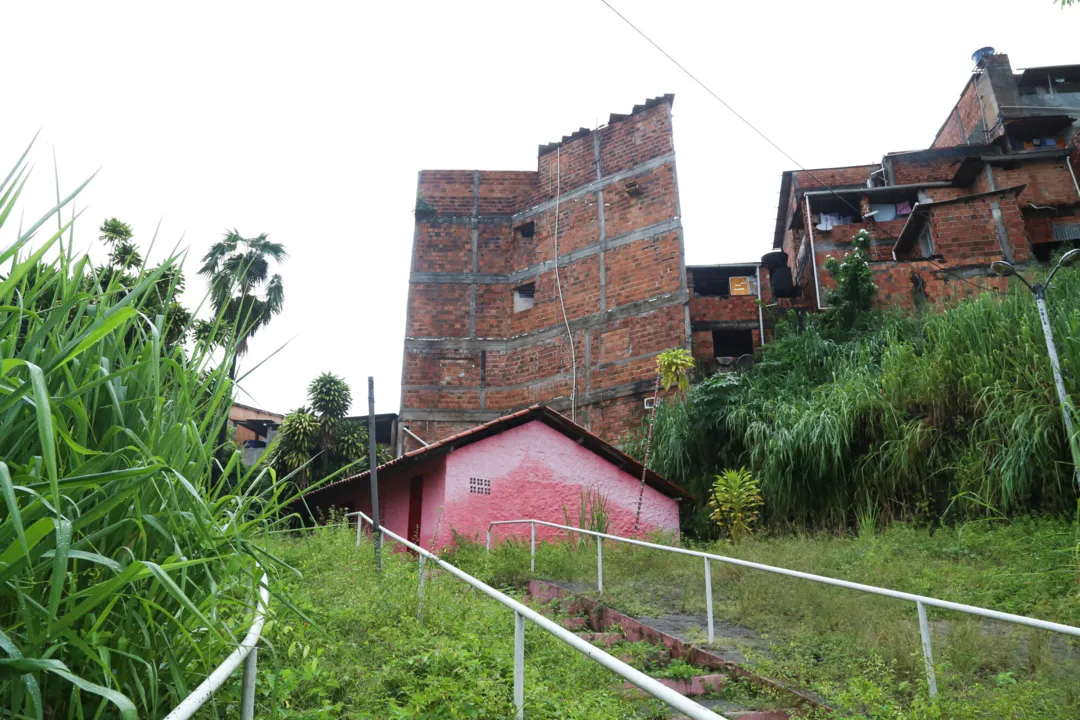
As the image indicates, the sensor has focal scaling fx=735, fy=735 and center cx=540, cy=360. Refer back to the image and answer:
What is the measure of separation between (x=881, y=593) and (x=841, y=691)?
656 mm

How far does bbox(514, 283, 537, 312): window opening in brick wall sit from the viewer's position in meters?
21.1

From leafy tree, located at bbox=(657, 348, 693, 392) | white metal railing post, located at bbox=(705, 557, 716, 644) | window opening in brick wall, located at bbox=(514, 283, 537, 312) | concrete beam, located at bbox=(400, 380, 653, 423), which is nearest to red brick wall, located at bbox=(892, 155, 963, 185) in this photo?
window opening in brick wall, located at bbox=(514, 283, 537, 312)

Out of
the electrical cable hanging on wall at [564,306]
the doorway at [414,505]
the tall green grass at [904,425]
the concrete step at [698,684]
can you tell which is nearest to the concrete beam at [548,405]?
the electrical cable hanging on wall at [564,306]

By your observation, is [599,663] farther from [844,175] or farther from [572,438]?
[844,175]

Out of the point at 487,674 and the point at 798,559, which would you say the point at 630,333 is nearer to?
the point at 798,559

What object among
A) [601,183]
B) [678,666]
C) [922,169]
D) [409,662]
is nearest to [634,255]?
[601,183]

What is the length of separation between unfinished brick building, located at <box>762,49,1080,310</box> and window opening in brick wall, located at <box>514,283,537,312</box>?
24.6 ft

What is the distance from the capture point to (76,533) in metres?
1.53

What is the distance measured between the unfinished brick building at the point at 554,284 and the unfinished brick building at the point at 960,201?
4.91m

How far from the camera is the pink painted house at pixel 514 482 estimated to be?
38.8 ft

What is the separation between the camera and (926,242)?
19359 mm

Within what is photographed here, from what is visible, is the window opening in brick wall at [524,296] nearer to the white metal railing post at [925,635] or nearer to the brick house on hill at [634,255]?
the brick house on hill at [634,255]

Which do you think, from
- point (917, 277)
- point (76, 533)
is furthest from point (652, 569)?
point (917, 277)

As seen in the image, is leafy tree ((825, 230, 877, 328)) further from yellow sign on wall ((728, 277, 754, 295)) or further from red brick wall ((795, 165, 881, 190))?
red brick wall ((795, 165, 881, 190))
